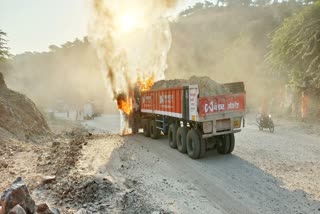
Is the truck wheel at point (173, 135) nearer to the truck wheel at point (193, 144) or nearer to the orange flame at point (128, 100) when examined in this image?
the truck wheel at point (193, 144)

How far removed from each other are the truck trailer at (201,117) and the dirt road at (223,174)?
53 cm

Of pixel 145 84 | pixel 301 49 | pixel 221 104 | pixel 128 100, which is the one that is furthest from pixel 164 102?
pixel 301 49

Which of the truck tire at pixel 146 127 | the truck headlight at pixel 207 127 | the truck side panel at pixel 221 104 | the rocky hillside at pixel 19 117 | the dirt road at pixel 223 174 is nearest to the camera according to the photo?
the dirt road at pixel 223 174

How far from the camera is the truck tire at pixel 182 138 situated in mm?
12930

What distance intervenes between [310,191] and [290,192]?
611 millimetres

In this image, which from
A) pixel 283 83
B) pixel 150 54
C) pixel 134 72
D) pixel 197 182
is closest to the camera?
pixel 197 182

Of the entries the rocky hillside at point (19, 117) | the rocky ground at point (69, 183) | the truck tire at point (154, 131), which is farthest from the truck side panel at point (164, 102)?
the rocky hillside at point (19, 117)

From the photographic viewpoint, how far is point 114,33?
832 inches

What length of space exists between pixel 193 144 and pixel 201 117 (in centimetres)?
133

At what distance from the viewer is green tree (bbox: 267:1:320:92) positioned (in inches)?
829

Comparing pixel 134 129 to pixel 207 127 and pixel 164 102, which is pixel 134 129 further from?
pixel 207 127

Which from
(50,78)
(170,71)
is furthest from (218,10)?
(50,78)

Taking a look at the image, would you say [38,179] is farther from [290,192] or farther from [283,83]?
[283,83]

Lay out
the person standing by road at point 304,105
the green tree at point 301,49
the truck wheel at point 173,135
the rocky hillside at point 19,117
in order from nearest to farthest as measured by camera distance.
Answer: the truck wheel at point 173,135 < the rocky hillside at point 19,117 < the green tree at point 301,49 < the person standing by road at point 304,105
